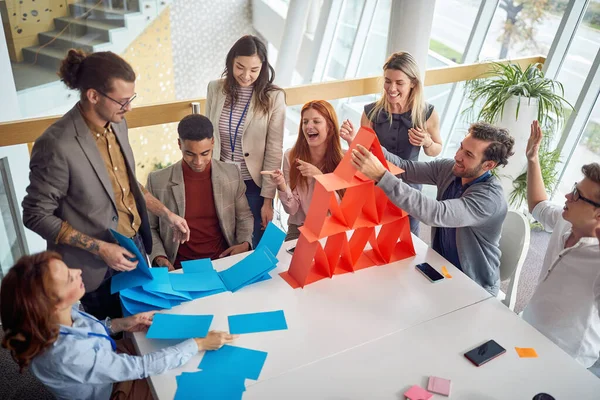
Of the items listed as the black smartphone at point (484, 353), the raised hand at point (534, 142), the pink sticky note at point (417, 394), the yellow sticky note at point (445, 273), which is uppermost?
the raised hand at point (534, 142)

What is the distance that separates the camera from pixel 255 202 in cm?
301

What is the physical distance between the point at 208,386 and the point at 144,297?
0.52 metres

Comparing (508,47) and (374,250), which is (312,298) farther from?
(508,47)

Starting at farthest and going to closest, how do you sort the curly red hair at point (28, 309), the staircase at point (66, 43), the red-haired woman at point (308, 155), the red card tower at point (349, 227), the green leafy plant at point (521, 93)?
the staircase at point (66, 43)
the green leafy plant at point (521, 93)
the red-haired woman at point (308, 155)
the red card tower at point (349, 227)
the curly red hair at point (28, 309)

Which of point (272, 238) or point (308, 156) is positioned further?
point (308, 156)

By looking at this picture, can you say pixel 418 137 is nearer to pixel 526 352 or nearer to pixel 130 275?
pixel 526 352

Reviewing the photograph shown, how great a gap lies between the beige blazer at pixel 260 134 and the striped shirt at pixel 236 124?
0.07ft

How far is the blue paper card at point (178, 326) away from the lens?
1837mm

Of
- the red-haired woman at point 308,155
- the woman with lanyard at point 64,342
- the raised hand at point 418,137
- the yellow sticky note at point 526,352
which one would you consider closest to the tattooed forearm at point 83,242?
the woman with lanyard at point 64,342

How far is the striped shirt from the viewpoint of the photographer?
284 cm

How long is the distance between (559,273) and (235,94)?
185 centimetres

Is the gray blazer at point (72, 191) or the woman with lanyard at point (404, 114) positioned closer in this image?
the gray blazer at point (72, 191)

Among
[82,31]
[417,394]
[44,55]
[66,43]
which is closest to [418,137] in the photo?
[417,394]

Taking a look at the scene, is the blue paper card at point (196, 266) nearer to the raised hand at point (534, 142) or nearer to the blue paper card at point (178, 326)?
the blue paper card at point (178, 326)
